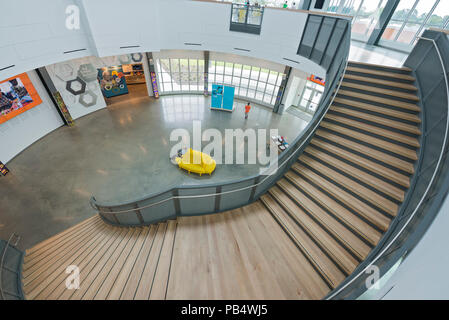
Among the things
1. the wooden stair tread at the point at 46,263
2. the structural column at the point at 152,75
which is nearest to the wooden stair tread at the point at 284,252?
the wooden stair tread at the point at 46,263

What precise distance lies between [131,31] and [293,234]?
12059 millimetres

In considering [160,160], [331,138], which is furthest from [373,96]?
[160,160]

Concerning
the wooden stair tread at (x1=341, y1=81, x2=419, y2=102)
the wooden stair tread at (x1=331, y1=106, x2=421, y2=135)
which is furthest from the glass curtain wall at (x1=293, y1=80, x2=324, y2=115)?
the wooden stair tread at (x1=331, y1=106, x2=421, y2=135)

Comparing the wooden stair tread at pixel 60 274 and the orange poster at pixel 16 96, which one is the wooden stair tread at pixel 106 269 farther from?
the orange poster at pixel 16 96

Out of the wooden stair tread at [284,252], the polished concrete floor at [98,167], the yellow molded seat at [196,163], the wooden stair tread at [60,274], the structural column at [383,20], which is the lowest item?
the polished concrete floor at [98,167]

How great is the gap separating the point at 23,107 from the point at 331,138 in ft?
42.9

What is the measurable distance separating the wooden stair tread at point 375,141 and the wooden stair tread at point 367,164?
43 centimetres

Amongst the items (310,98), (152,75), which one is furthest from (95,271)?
(310,98)

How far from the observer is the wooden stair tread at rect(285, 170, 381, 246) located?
3.74 metres

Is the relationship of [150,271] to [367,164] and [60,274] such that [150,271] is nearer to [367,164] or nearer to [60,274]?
[60,274]

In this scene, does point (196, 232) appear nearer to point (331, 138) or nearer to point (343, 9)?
point (331, 138)

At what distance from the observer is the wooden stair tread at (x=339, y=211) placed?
12.3 ft

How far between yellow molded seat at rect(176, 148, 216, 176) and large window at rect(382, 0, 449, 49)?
10566mm

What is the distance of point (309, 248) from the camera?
4020mm
